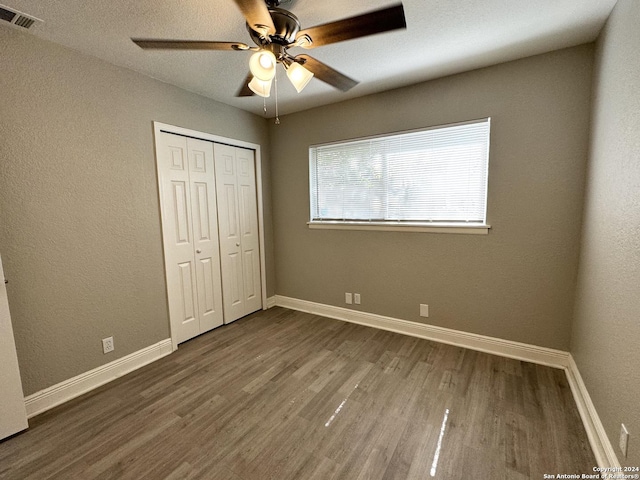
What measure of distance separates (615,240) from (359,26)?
5.62 ft

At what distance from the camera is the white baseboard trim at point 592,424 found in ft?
4.56

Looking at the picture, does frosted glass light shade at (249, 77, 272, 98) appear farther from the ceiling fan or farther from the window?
the window

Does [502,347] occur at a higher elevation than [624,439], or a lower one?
lower

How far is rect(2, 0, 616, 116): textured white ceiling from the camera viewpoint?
5.25 ft

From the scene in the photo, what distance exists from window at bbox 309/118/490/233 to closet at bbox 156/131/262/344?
0.88 metres

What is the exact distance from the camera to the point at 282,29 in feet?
4.36

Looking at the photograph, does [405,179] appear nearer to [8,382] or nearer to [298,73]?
[298,73]

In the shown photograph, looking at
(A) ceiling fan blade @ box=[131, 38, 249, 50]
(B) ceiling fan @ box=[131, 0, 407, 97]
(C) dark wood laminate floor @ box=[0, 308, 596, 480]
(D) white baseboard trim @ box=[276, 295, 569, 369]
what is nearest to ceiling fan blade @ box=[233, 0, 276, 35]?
(B) ceiling fan @ box=[131, 0, 407, 97]

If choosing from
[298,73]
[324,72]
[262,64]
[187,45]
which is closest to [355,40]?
[324,72]

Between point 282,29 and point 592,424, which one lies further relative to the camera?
point 592,424

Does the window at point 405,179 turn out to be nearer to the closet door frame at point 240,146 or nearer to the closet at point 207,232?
the closet door frame at point 240,146

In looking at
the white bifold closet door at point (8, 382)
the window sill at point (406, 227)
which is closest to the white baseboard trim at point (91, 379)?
the white bifold closet door at point (8, 382)

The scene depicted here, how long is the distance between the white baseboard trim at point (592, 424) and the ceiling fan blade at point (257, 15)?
8.38ft

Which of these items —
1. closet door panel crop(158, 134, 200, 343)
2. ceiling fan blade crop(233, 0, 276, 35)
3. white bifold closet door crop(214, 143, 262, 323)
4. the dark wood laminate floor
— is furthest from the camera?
white bifold closet door crop(214, 143, 262, 323)
